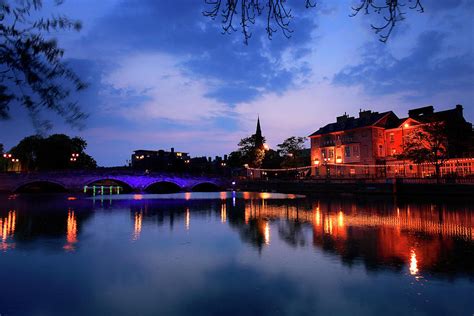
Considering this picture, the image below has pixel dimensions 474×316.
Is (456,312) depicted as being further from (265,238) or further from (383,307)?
(265,238)

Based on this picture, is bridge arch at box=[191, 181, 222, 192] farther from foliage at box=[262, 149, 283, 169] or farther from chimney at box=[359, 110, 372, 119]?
chimney at box=[359, 110, 372, 119]

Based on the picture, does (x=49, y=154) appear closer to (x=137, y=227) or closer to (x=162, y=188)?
(x=162, y=188)

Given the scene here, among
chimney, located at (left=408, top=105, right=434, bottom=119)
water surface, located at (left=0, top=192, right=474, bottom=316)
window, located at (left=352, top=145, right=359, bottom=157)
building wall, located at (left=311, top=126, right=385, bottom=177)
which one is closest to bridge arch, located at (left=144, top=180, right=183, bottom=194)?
Result: building wall, located at (left=311, top=126, right=385, bottom=177)

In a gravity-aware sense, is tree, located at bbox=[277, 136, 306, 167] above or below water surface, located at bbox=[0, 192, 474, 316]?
above

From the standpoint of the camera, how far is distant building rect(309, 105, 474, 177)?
202 ft

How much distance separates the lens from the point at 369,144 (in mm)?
65625

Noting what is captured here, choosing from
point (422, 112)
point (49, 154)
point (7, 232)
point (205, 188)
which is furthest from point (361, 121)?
point (49, 154)

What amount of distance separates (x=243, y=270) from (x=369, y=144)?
5904 centimetres

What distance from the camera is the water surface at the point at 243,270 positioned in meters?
8.93

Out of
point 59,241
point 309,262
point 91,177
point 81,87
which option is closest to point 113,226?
point 59,241

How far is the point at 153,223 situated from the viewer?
2472 cm

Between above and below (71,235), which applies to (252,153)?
above

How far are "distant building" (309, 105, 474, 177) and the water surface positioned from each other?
43.5 metres

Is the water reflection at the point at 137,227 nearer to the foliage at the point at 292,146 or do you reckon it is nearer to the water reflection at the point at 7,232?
the water reflection at the point at 7,232
